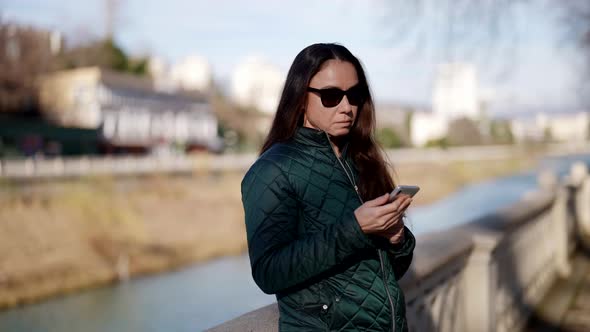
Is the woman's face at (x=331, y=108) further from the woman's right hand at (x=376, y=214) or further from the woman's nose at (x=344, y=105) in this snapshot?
the woman's right hand at (x=376, y=214)

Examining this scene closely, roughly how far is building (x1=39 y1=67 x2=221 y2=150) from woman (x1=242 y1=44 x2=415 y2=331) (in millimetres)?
38239

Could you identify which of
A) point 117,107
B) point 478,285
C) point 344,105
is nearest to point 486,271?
point 478,285

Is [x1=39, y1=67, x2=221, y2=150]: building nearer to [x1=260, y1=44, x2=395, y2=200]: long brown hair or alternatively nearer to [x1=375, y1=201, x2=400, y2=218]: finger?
[x1=260, y1=44, x2=395, y2=200]: long brown hair

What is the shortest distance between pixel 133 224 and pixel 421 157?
124 ft

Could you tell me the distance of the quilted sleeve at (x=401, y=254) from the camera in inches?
67.5

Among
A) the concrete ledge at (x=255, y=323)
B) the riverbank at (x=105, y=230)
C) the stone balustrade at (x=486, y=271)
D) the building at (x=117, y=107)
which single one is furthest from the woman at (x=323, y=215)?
the building at (x=117, y=107)

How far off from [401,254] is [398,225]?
156mm

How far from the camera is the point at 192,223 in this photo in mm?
25141

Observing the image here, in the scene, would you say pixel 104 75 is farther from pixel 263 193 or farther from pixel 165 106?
pixel 263 193

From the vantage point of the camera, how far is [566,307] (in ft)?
17.3

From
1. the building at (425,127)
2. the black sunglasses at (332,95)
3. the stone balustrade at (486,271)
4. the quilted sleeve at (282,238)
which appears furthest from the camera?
the building at (425,127)

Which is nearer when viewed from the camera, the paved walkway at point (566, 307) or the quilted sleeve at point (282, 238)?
the quilted sleeve at point (282, 238)

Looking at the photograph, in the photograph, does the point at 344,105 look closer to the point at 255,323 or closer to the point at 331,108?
the point at 331,108

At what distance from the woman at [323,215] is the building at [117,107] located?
38239 millimetres
